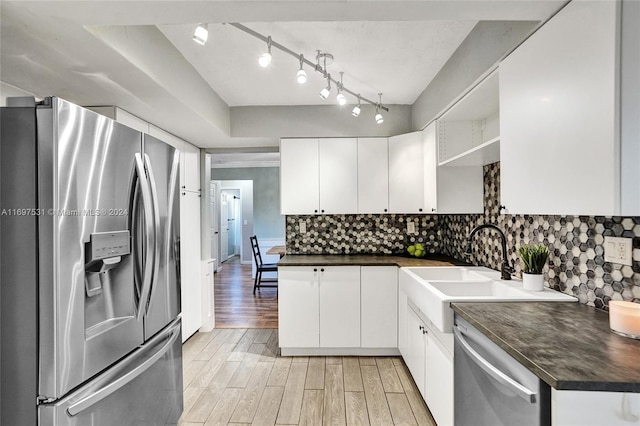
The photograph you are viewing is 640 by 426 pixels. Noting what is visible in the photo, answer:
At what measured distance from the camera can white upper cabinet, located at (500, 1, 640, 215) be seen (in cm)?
102

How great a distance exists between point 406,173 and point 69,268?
274 cm

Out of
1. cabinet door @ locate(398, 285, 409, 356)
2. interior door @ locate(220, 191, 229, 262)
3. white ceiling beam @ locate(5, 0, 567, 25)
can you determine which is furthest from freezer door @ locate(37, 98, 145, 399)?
interior door @ locate(220, 191, 229, 262)

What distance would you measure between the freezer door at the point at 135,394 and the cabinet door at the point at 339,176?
6.05ft

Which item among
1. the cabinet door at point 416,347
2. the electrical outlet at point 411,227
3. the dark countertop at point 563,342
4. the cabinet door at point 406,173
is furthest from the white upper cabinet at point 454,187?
the dark countertop at point 563,342

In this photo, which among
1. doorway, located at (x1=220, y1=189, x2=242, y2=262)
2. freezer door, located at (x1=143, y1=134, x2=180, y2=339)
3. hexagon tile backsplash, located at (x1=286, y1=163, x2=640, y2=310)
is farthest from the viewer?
doorway, located at (x1=220, y1=189, x2=242, y2=262)

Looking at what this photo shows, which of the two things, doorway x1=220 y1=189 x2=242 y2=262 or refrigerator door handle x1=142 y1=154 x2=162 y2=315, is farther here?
doorway x1=220 y1=189 x2=242 y2=262

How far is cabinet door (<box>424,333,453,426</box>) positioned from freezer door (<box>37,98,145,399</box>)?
159 cm

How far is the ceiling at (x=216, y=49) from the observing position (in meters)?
1.27

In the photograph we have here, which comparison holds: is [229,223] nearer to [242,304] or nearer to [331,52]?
[242,304]

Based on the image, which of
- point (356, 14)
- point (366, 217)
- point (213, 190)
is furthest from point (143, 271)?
point (213, 190)

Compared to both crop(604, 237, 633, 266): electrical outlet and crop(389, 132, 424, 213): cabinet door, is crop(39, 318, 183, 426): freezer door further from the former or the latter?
crop(389, 132, 424, 213): cabinet door

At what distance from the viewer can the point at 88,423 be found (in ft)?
4.01

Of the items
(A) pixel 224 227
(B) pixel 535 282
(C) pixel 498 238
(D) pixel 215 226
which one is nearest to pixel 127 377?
(B) pixel 535 282

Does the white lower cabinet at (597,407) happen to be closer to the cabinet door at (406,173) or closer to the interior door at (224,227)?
the cabinet door at (406,173)
